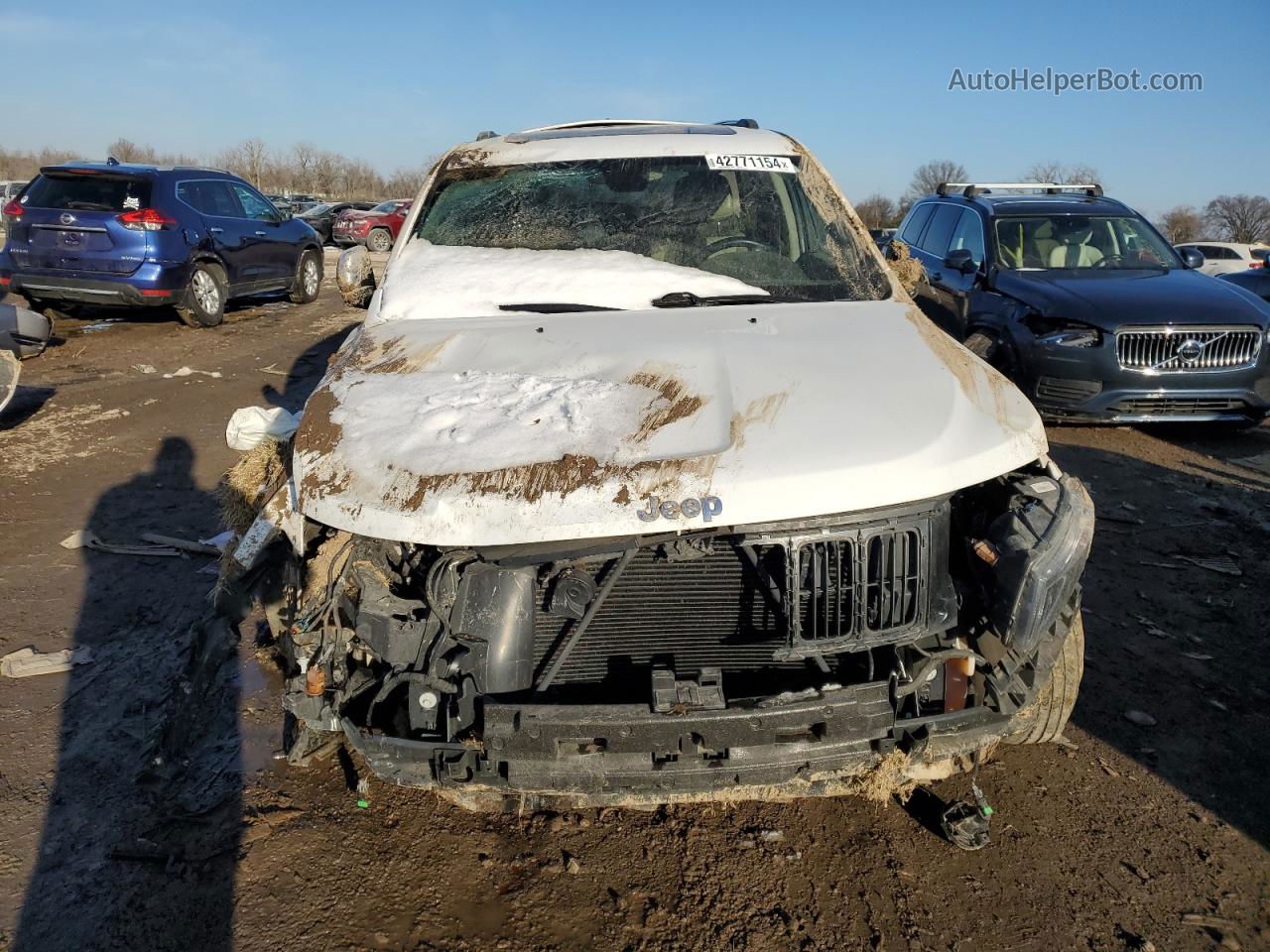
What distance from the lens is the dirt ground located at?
2.23 meters

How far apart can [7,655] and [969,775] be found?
3.61m

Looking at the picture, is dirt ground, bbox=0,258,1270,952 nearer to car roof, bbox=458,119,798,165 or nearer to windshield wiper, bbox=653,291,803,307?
windshield wiper, bbox=653,291,803,307

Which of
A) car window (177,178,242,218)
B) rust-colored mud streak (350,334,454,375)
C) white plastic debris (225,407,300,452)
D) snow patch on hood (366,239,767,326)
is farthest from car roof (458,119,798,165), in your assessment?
car window (177,178,242,218)

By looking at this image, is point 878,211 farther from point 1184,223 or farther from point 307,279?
point 307,279

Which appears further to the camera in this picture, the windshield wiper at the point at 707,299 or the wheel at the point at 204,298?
the wheel at the point at 204,298

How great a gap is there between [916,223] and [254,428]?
22.5 feet

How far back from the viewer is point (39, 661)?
3.46 meters

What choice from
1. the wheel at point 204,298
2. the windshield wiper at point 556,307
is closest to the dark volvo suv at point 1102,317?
the windshield wiper at point 556,307

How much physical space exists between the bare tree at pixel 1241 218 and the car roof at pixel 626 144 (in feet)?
115

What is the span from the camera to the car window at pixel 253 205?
1101 cm

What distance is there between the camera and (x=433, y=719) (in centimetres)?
221

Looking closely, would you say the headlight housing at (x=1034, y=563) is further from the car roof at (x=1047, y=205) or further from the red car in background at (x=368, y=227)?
the red car in background at (x=368, y=227)

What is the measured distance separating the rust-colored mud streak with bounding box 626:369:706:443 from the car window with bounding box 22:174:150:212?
8870 mm

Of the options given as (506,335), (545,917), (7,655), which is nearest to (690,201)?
(506,335)
